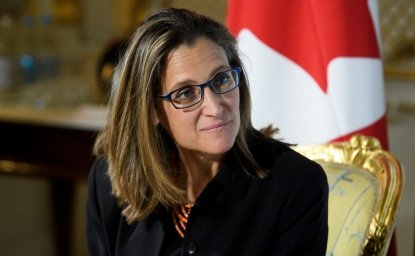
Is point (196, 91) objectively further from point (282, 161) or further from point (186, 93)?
point (282, 161)

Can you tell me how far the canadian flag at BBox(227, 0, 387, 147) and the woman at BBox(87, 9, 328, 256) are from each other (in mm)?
509

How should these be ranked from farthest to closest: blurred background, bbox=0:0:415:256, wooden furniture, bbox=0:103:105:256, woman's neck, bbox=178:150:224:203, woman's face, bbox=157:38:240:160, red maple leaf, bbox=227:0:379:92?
1. wooden furniture, bbox=0:103:105:256
2. blurred background, bbox=0:0:415:256
3. red maple leaf, bbox=227:0:379:92
4. woman's neck, bbox=178:150:224:203
5. woman's face, bbox=157:38:240:160

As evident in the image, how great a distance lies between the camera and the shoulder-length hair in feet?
3.63

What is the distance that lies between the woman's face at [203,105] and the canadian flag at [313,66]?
58cm

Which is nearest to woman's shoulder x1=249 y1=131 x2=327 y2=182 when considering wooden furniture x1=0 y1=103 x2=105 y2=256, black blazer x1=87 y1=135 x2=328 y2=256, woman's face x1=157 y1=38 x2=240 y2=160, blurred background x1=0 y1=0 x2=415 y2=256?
black blazer x1=87 y1=135 x2=328 y2=256

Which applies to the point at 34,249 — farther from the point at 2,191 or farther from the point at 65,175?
the point at 65,175

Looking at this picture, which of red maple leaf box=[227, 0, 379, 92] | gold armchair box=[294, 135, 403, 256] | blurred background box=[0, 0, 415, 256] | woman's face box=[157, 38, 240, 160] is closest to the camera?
woman's face box=[157, 38, 240, 160]

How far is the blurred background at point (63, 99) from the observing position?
2.38 metres

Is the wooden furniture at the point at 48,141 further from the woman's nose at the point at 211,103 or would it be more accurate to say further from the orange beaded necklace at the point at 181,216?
the woman's nose at the point at 211,103

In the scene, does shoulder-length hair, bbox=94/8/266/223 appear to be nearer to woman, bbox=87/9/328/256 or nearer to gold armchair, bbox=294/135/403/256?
woman, bbox=87/9/328/256

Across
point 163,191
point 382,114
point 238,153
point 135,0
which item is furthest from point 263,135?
point 135,0

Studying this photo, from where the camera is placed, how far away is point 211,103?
1104 millimetres

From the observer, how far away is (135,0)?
9.91 feet

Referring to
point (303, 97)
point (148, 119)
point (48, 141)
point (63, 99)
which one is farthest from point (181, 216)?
point (63, 99)
